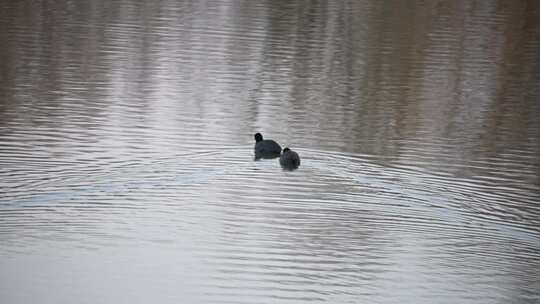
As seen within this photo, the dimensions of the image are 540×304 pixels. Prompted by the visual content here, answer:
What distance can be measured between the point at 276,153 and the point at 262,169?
39 centimetres

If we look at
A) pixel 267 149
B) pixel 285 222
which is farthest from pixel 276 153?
pixel 285 222

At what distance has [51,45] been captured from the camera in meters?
24.5

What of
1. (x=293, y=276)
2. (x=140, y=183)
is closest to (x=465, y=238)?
(x=293, y=276)

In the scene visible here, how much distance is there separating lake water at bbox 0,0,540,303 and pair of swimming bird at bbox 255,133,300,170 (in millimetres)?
112

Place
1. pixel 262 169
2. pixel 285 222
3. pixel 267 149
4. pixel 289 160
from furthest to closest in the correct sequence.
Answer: pixel 267 149
pixel 262 169
pixel 289 160
pixel 285 222

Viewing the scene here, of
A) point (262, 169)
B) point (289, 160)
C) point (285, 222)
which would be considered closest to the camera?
point (285, 222)

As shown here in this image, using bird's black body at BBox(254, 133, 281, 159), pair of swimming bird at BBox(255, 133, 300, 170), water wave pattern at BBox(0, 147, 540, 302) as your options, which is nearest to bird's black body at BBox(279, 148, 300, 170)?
pair of swimming bird at BBox(255, 133, 300, 170)

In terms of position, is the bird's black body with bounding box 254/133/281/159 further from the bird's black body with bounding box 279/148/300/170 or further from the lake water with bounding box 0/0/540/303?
the bird's black body with bounding box 279/148/300/170

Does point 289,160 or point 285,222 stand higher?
point 289,160

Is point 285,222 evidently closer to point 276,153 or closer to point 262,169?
point 262,169

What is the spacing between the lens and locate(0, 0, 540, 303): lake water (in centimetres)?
1133

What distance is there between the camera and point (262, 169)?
15273mm

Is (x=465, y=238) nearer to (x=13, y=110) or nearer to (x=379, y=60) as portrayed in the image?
(x=13, y=110)

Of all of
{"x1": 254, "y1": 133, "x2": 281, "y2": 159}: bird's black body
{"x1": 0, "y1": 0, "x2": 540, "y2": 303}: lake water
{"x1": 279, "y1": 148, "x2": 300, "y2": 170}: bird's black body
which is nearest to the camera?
{"x1": 0, "y1": 0, "x2": 540, "y2": 303}: lake water
